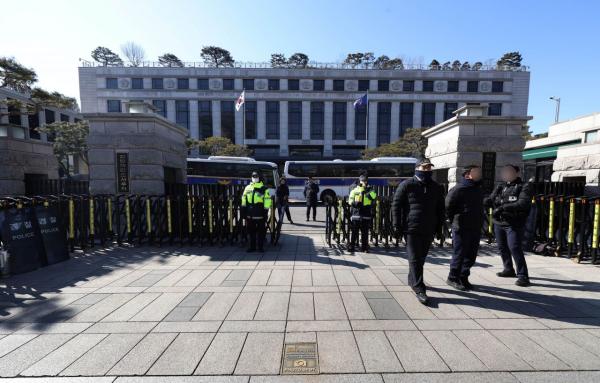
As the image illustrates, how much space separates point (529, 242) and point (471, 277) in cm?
305

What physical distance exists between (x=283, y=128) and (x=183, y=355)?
149ft

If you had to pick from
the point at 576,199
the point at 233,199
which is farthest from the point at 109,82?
the point at 576,199

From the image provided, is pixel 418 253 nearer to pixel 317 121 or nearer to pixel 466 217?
pixel 466 217

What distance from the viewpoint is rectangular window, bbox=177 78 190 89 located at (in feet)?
151

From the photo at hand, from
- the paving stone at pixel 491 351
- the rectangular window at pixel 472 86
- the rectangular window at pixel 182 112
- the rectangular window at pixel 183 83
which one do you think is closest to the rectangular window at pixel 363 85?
the rectangular window at pixel 472 86

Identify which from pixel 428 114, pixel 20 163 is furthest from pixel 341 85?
pixel 20 163

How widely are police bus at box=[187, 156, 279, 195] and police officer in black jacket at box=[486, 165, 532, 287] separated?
15.6 m

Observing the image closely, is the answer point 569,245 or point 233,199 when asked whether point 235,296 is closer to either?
point 233,199

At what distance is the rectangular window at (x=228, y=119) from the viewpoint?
153 ft

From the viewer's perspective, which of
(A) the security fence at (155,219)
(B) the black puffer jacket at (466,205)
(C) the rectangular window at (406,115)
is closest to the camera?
(B) the black puffer jacket at (466,205)

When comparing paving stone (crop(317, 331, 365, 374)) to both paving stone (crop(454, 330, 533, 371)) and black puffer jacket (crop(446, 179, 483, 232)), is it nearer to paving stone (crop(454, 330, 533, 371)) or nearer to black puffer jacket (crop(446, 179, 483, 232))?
paving stone (crop(454, 330, 533, 371))

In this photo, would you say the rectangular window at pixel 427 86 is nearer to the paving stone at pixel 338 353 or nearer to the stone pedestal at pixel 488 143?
the stone pedestal at pixel 488 143

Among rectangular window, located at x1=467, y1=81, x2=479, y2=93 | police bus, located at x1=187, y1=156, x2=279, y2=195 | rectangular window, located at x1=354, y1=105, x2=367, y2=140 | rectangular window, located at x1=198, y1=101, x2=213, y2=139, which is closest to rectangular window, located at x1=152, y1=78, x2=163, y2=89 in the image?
rectangular window, located at x1=198, y1=101, x2=213, y2=139

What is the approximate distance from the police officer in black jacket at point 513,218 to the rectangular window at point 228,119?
4543cm
